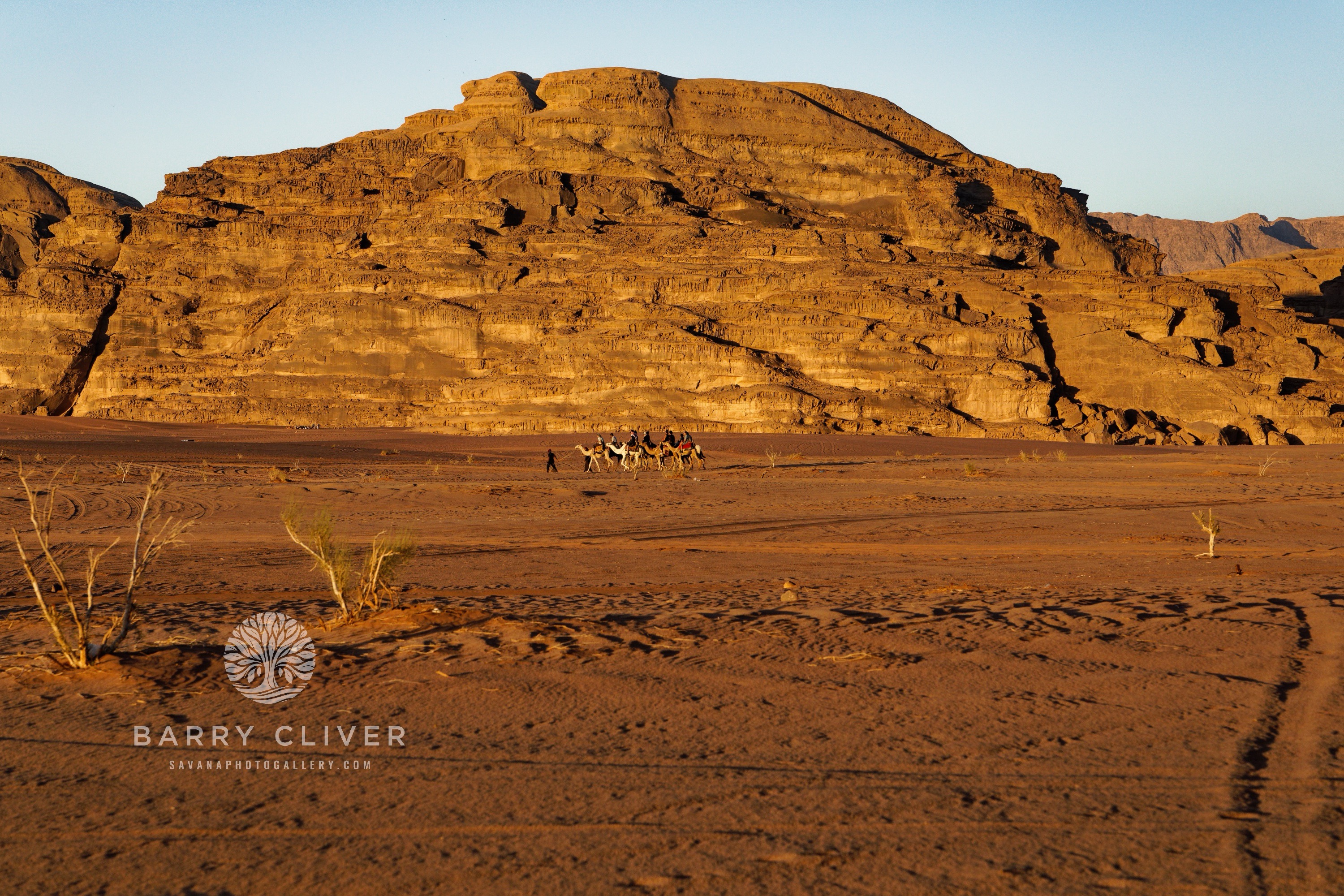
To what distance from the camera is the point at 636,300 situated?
243ft

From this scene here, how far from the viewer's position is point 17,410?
80.3m

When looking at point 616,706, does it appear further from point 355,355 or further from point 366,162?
point 366,162

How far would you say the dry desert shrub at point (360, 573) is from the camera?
30.1 feet

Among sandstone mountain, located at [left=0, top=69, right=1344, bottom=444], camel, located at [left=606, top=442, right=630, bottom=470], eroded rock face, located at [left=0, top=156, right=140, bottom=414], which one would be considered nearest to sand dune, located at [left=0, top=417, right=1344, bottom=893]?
camel, located at [left=606, top=442, right=630, bottom=470]

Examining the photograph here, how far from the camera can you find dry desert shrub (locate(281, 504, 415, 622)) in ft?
30.1

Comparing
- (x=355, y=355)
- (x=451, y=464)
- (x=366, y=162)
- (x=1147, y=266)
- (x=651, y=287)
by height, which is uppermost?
(x=366, y=162)

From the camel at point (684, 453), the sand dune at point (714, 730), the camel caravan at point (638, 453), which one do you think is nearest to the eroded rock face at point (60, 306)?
the camel caravan at point (638, 453)

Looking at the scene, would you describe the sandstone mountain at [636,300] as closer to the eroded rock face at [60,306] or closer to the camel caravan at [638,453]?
the eroded rock face at [60,306]

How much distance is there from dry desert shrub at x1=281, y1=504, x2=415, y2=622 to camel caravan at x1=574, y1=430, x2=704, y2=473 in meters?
20.4

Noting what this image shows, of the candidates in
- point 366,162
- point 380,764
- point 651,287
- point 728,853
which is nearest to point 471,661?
point 380,764

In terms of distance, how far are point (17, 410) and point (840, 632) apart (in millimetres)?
87364

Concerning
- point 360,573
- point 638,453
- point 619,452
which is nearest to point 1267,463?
point 638,453

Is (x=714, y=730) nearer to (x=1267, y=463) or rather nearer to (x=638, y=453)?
(x=638, y=453)

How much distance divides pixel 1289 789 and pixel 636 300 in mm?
70280
